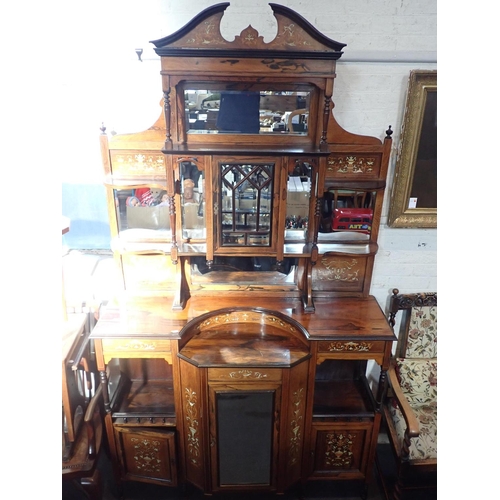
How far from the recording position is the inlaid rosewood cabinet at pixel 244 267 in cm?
174

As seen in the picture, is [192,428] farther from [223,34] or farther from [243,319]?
[223,34]

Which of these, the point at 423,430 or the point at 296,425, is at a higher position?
the point at 296,425

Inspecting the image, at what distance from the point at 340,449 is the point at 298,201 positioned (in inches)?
50.6

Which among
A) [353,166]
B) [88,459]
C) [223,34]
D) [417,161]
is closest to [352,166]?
[353,166]

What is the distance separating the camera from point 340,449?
2133 millimetres

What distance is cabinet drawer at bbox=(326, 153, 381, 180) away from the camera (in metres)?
1.93

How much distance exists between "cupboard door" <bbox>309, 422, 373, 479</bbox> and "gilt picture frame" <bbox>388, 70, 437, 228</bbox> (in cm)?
106

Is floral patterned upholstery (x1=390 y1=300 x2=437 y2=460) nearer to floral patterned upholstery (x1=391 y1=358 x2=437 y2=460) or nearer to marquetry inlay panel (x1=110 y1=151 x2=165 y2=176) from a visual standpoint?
floral patterned upholstery (x1=391 y1=358 x2=437 y2=460)

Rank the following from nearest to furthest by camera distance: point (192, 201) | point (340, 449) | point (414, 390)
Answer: point (192, 201) < point (340, 449) < point (414, 390)

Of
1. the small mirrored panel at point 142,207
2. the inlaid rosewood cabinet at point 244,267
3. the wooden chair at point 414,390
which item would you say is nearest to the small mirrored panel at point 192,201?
the inlaid rosewood cabinet at point 244,267

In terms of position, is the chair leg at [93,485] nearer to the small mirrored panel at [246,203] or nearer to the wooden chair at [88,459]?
the wooden chair at [88,459]
